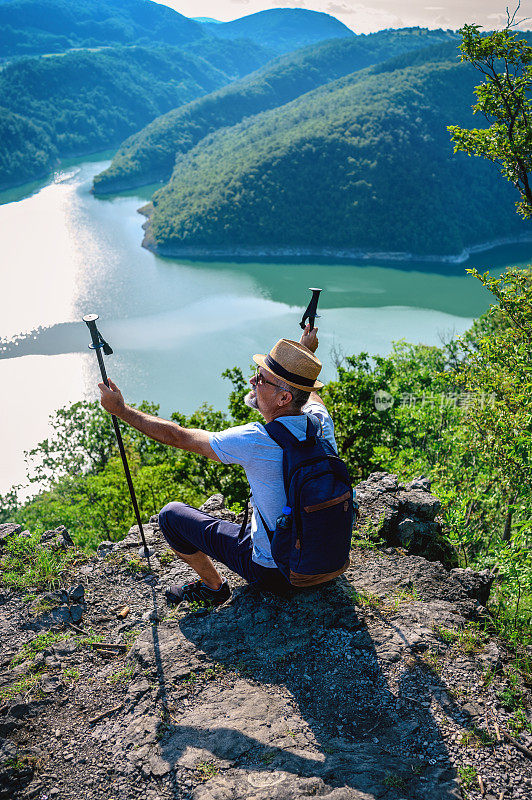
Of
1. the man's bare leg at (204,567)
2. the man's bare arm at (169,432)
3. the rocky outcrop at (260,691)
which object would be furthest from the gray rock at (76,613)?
Answer: the man's bare arm at (169,432)

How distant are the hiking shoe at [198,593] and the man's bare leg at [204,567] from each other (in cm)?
5

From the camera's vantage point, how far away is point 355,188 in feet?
329

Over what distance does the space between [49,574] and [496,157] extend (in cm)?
963

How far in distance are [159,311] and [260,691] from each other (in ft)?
200

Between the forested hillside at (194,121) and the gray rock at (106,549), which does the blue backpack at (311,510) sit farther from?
the forested hillside at (194,121)

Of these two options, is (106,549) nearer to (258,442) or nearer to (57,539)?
(57,539)

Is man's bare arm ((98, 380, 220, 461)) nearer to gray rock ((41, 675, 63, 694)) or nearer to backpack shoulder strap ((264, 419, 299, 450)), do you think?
backpack shoulder strap ((264, 419, 299, 450))

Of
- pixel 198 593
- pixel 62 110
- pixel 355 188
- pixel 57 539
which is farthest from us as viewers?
pixel 62 110

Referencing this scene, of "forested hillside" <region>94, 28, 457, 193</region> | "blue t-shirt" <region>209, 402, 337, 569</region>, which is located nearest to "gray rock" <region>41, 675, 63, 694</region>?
"blue t-shirt" <region>209, 402, 337, 569</region>

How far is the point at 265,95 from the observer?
574 feet

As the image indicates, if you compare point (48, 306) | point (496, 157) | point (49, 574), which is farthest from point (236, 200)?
point (49, 574)

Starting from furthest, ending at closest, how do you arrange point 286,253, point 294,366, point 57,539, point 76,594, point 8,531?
point 286,253
point 8,531
point 57,539
point 76,594
point 294,366

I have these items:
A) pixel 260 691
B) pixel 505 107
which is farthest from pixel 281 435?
pixel 505 107

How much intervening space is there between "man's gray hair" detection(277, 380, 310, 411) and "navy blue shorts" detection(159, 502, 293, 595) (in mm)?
1129
